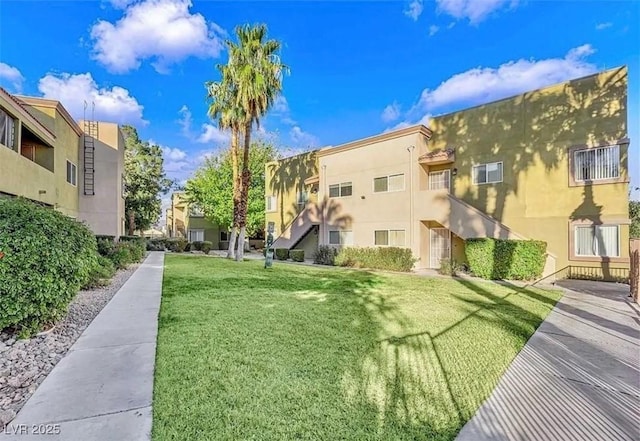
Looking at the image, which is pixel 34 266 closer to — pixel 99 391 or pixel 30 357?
pixel 30 357

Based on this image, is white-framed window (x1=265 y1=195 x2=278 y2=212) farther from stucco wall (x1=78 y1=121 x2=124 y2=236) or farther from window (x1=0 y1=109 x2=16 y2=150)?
window (x1=0 y1=109 x2=16 y2=150)

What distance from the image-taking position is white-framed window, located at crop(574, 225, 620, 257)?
1340 cm

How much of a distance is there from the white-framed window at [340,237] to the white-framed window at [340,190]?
7.56ft

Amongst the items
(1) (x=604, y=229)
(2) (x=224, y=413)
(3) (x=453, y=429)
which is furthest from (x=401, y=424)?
(1) (x=604, y=229)

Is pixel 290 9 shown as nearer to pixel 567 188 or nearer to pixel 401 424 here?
pixel 567 188

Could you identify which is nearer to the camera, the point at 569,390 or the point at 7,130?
the point at 569,390

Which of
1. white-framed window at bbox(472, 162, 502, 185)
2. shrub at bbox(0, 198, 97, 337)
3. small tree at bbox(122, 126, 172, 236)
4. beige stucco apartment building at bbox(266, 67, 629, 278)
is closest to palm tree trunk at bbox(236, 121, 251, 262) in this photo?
beige stucco apartment building at bbox(266, 67, 629, 278)

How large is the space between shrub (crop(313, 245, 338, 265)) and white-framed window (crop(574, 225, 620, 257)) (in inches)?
453

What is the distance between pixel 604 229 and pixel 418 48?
549 inches

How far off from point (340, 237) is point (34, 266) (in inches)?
694

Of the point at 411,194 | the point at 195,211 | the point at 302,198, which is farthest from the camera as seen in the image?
the point at 195,211

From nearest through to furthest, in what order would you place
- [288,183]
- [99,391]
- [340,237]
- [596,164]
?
[99,391], [596,164], [340,237], [288,183]

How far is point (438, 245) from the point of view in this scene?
61.0ft

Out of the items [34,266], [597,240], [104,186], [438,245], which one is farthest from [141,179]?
[597,240]
